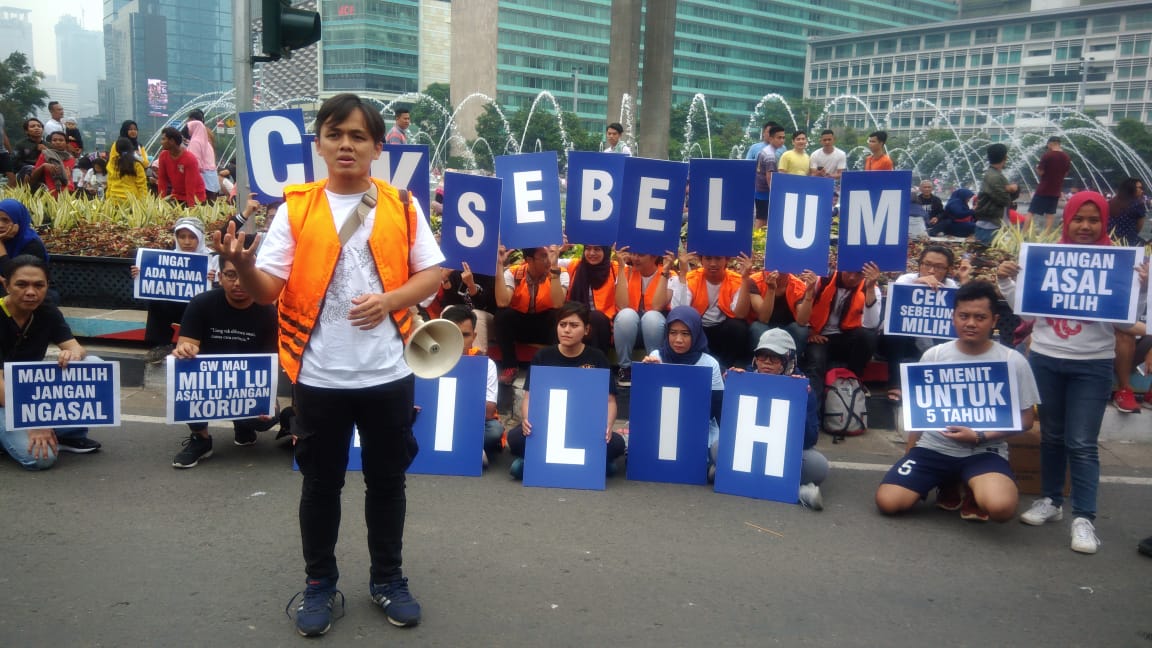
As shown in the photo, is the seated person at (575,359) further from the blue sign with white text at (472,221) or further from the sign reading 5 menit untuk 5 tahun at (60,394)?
the sign reading 5 menit untuk 5 tahun at (60,394)

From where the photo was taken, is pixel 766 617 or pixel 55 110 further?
pixel 55 110

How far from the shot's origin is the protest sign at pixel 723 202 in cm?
718

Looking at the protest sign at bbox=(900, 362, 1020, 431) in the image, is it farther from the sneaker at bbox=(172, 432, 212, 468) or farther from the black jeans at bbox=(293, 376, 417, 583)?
the sneaker at bbox=(172, 432, 212, 468)

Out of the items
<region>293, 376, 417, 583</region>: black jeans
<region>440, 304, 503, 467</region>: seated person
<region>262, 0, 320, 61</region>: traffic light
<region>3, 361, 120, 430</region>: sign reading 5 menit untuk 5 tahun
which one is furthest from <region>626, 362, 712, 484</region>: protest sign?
<region>262, 0, 320, 61</region>: traffic light

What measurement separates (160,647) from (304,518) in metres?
0.70

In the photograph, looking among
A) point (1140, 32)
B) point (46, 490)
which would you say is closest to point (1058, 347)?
point (46, 490)

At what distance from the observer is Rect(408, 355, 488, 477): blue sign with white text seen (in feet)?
19.5

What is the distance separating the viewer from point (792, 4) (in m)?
121

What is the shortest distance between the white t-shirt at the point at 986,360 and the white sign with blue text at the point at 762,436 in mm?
676

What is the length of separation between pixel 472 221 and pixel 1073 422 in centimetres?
410

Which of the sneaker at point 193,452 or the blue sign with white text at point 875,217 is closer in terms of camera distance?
the sneaker at point 193,452

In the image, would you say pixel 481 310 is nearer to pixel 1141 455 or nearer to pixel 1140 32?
pixel 1141 455

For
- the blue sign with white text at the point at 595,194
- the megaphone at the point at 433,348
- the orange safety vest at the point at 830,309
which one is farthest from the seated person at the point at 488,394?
the orange safety vest at the point at 830,309

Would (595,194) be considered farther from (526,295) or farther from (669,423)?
(669,423)
